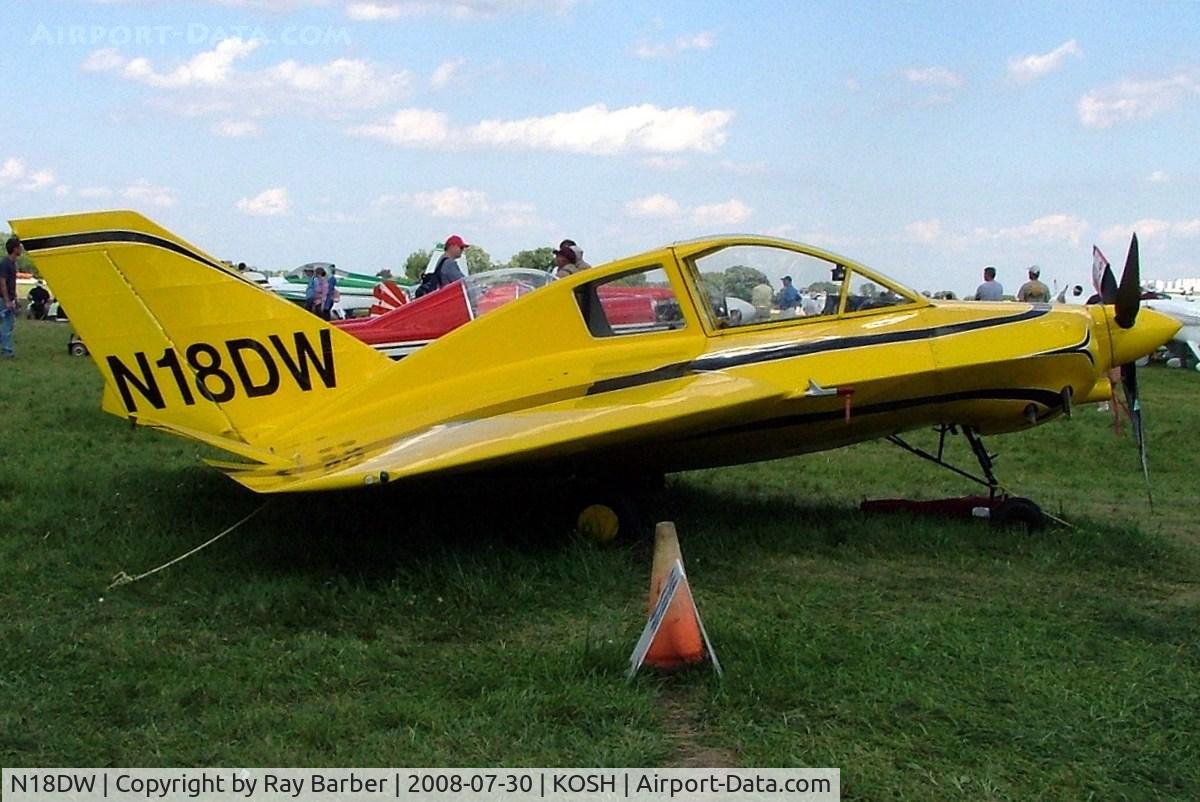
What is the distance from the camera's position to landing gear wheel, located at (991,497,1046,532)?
7.37 metres

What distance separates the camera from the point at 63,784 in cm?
369

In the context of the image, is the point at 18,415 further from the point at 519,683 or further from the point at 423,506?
the point at 519,683

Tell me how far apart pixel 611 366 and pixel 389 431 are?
56.5 inches

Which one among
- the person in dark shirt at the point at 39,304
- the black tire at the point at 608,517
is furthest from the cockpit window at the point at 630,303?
the person in dark shirt at the point at 39,304

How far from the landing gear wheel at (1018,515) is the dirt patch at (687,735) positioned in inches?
151

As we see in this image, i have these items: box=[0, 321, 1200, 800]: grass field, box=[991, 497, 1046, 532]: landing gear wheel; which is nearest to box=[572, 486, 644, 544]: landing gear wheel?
box=[0, 321, 1200, 800]: grass field

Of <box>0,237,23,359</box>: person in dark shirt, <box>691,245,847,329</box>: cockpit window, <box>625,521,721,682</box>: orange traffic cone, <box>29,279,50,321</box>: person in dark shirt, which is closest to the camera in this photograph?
<box>625,521,721,682</box>: orange traffic cone

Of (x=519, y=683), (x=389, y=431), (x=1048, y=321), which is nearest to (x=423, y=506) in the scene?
(x=389, y=431)

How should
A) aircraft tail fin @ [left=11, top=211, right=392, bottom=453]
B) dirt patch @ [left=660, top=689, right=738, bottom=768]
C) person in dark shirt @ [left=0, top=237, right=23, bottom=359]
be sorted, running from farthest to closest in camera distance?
person in dark shirt @ [left=0, top=237, right=23, bottom=359], aircraft tail fin @ [left=11, top=211, right=392, bottom=453], dirt patch @ [left=660, top=689, right=738, bottom=768]

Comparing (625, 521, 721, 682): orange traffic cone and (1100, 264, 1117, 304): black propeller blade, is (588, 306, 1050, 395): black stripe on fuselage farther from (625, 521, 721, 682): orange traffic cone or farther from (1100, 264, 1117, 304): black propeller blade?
(625, 521, 721, 682): orange traffic cone

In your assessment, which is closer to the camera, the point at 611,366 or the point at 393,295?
the point at 611,366

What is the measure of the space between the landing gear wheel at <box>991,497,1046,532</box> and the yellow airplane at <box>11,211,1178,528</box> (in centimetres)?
53

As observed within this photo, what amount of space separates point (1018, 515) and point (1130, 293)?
63.9 inches

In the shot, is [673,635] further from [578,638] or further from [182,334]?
[182,334]
